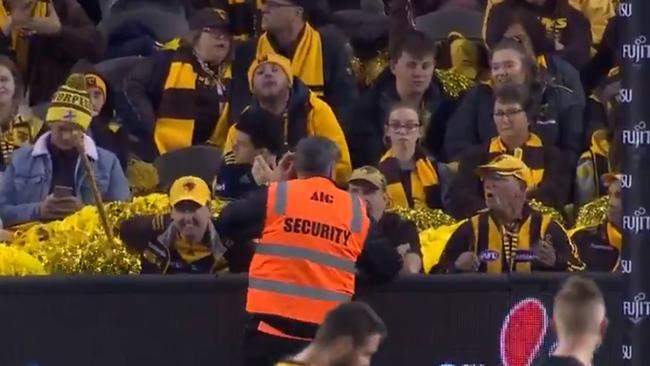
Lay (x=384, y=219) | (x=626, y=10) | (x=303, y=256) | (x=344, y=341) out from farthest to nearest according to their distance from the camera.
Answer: (x=384, y=219)
(x=303, y=256)
(x=626, y=10)
(x=344, y=341)

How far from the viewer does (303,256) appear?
411 inches

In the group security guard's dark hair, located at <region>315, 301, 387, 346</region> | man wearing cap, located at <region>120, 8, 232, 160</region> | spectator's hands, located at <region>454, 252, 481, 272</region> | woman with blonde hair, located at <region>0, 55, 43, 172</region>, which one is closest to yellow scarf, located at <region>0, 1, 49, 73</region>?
man wearing cap, located at <region>120, 8, 232, 160</region>

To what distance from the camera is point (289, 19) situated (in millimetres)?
13797

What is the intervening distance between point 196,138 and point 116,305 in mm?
3264

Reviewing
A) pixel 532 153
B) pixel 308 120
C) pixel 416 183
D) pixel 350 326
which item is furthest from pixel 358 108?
pixel 350 326

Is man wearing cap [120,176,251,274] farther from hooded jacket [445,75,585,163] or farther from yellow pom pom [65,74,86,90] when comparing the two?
hooded jacket [445,75,585,163]

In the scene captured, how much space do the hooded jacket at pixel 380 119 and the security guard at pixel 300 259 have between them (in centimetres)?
269

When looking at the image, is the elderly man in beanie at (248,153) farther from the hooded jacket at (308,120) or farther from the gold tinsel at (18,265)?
the gold tinsel at (18,265)

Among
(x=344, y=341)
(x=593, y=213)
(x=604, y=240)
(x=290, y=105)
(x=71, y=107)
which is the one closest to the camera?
(x=344, y=341)

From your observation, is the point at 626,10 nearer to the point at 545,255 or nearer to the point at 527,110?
the point at 545,255

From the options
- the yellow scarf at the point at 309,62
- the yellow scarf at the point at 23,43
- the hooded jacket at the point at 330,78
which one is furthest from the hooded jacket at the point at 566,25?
the yellow scarf at the point at 23,43

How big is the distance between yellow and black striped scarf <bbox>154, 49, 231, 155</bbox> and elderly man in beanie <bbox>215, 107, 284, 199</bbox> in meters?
1.61

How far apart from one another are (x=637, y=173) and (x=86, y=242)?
4.03 metres

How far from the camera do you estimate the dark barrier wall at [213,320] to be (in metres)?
10.6
